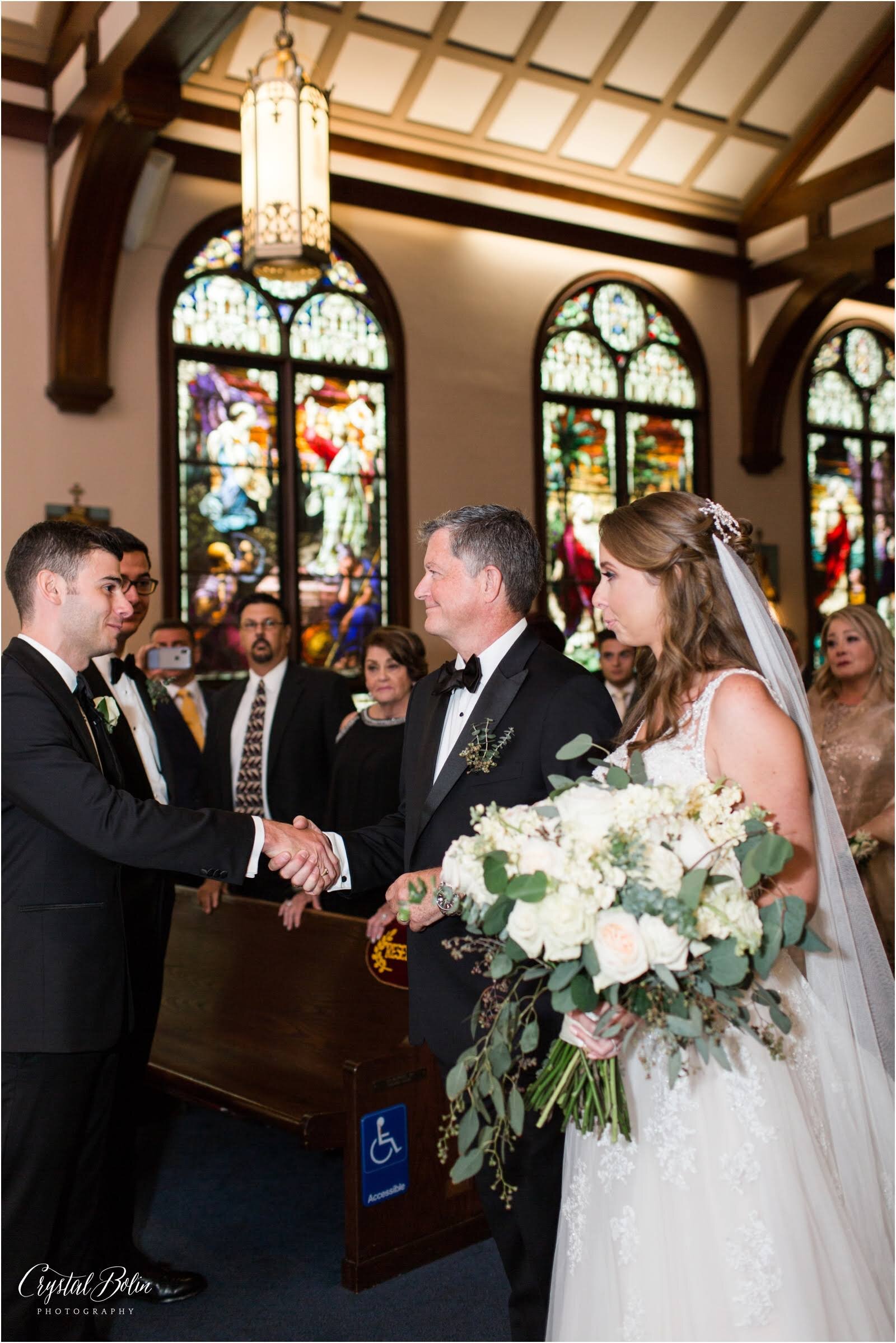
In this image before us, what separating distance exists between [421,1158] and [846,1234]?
174 centimetres

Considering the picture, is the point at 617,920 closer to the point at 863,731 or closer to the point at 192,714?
the point at 863,731

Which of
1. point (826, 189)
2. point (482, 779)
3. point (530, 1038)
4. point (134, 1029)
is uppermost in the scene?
point (826, 189)

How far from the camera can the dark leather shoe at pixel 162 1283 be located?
3.32m

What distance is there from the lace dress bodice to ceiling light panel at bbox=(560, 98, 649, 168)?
8.39m

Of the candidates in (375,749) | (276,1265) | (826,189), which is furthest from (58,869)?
(826,189)

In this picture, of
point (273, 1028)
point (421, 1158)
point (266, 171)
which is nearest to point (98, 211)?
point (266, 171)

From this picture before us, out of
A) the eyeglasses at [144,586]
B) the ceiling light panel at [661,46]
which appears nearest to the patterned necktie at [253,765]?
the eyeglasses at [144,586]

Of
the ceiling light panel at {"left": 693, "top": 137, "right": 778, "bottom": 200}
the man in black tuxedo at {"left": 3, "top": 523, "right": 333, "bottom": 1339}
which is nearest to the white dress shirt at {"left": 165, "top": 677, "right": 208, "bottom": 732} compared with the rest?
the man in black tuxedo at {"left": 3, "top": 523, "right": 333, "bottom": 1339}

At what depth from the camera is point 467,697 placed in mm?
2838

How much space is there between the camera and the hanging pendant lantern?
6.29 metres

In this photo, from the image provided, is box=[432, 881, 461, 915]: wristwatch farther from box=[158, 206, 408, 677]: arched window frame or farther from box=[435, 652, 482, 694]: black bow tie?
box=[158, 206, 408, 677]: arched window frame

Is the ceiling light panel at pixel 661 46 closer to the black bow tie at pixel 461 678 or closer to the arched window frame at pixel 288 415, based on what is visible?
the arched window frame at pixel 288 415

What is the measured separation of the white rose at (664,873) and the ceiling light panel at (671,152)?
9380 millimetres

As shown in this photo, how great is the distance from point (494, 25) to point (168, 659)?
525 cm
